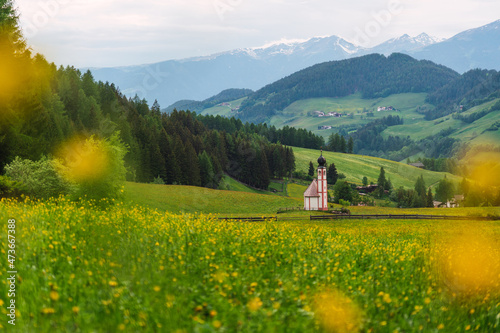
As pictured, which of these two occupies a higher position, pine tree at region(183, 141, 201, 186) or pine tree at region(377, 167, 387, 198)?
pine tree at region(183, 141, 201, 186)

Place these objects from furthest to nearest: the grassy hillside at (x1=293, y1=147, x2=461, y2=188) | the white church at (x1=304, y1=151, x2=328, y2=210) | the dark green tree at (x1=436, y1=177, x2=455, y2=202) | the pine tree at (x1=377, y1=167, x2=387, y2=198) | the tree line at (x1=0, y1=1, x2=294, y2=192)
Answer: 1. the grassy hillside at (x1=293, y1=147, x2=461, y2=188)
2. the dark green tree at (x1=436, y1=177, x2=455, y2=202)
3. the pine tree at (x1=377, y1=167, x2=387, y2=198)
4. the white church at (x1=304, y1=151, x2=328, y2=210)
5. the tree line at (x1=0, y1=1, x2=294, y2=192)

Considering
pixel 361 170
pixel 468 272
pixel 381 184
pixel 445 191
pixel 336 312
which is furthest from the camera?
pixel 361 170

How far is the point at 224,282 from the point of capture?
413 inches

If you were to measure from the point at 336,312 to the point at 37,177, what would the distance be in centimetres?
3197

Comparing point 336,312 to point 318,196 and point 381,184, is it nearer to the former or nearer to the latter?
point 318,196

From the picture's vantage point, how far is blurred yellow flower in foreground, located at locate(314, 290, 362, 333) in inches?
347

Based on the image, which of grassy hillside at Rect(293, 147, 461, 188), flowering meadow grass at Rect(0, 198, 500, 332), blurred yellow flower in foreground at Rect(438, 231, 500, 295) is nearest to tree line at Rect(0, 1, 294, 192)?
flowering meadow grass at Rect(0, 198, 500, 332)

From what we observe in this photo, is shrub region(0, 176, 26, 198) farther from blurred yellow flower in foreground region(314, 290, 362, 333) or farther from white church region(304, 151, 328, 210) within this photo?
white church region(304, 151, 328, 210)

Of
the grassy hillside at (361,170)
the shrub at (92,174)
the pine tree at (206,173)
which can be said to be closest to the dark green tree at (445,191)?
the grassy hillside at (361,170)

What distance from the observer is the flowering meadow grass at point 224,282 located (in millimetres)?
8258

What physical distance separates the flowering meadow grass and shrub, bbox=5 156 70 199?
61.4 feet

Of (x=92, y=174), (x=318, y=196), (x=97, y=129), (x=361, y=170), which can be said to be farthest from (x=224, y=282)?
(x=361, y=170)

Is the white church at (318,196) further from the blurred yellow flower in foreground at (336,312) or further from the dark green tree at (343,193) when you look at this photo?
the blurred yellow flower in foreground at (336,312)

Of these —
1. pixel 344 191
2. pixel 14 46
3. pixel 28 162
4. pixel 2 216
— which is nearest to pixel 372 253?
pixel 2 216
